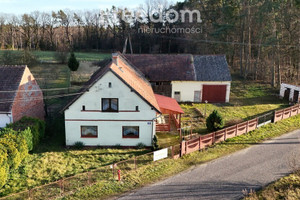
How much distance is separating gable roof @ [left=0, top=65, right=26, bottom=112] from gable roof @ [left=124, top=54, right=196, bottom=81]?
15.2 metres

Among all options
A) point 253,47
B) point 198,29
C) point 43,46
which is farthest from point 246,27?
point 43,46

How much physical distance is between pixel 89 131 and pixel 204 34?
142ft

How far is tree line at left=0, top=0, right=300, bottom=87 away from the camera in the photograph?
123 ft

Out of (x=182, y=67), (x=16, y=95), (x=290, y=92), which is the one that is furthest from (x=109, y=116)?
(x=290, y=92)

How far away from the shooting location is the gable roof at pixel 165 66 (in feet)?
105

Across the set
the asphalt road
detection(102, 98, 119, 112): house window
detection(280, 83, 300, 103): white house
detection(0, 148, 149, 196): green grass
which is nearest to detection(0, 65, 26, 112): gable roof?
detection(0, 148, 149, 196): green grass

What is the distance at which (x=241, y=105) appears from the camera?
1232 inches

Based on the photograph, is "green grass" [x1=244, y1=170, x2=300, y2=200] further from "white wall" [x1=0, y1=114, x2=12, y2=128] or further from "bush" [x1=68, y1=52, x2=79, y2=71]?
"bush" [x1=68, y1=52, x2=79, y2=71]

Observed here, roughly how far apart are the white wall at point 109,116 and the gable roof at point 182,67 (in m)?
13.4

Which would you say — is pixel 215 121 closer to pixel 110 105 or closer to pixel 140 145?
pixel 140 145

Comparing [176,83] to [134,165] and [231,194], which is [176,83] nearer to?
[134,165]

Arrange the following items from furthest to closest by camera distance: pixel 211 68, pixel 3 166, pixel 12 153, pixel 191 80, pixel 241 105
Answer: pixel 211 68 < pixel 191 80 < pixel 241 105 < pixel 12 153 < pixel 3 166

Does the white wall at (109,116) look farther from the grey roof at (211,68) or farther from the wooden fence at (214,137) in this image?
the grey roof at (211,68)

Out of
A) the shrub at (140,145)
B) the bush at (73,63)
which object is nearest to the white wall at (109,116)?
the shrub at (140,145)
